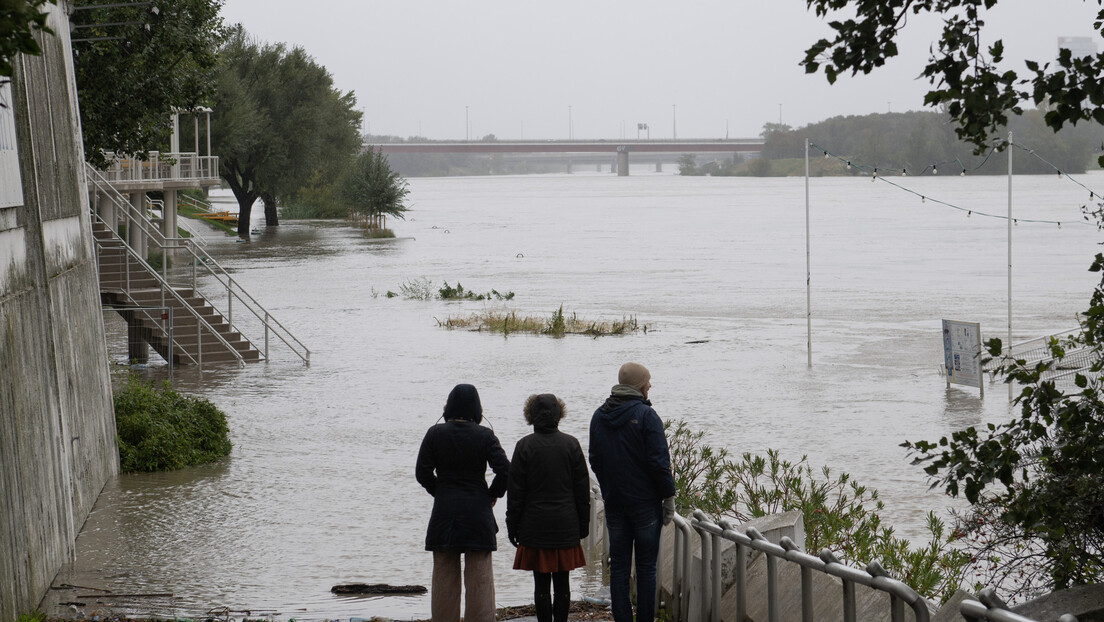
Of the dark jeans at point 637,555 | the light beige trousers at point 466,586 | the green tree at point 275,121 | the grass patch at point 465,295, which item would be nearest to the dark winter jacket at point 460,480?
the light beige trousers at point 466,586

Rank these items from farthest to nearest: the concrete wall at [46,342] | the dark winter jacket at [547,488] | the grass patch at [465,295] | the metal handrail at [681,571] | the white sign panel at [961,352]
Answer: the grass patch at [465,295] → the white sign panel at [961,352] → the concrete wall at [46,342] → the metal handrail at [681,571] → the dark winter jacket at [547,488]

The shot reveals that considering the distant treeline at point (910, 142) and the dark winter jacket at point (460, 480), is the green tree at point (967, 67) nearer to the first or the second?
the dark winter jacket at point (460, 480)

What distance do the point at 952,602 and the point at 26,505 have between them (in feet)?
20.9

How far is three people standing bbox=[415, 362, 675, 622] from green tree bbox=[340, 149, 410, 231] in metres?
78.1

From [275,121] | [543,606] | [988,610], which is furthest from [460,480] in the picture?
[275,121]

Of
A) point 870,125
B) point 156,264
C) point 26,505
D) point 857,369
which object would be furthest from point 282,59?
point 870,125

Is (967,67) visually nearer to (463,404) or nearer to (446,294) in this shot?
(463,404)

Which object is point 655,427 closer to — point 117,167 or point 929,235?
point 117,167

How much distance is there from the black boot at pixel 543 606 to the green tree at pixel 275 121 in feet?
193

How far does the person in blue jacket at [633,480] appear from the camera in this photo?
6.74 metres

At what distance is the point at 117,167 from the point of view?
4241 centimetres

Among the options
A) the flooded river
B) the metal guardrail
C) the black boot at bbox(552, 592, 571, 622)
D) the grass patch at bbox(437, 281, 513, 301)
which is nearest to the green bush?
the flooded river

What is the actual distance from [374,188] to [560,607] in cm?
7921

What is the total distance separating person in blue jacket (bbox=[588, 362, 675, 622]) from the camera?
6.74 m
